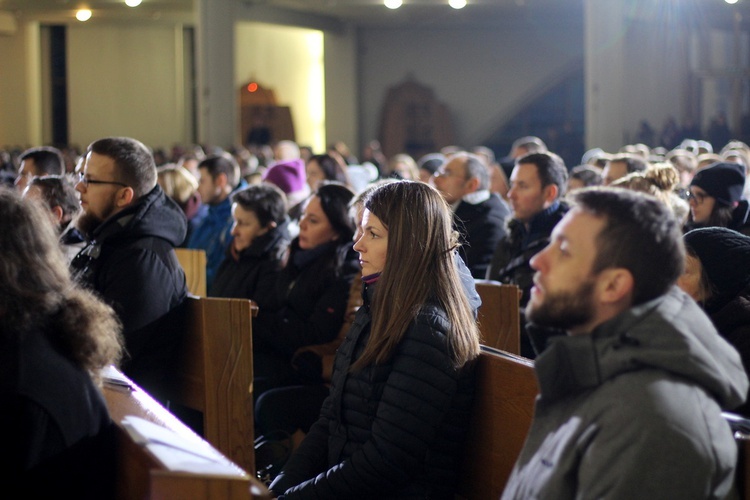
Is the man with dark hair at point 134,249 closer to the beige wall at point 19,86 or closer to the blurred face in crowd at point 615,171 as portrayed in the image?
the blurred face in crowd at point 615,171

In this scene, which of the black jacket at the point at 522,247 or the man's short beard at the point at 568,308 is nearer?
the man's short beard at the point at 568,308

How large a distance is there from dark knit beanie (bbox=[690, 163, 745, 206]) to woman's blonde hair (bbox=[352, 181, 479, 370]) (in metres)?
2.75

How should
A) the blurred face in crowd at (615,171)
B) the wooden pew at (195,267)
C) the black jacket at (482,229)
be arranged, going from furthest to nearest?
the blurred face in crowd at (615,171)
the black jacket at (482,229)
the wooden pew at (195,267)

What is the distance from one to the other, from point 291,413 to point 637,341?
2706mm

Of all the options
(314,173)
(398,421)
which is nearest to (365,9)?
(314,173)

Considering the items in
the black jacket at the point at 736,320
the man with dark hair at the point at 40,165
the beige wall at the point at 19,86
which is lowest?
the black jacket at the point at 736,320

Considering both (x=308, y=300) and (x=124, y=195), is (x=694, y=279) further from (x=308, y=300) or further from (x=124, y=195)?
(x=124, y=195)

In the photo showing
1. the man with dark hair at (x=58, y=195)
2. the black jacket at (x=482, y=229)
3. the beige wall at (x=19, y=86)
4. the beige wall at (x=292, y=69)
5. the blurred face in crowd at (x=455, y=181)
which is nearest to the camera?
the man with dark hair at (x=58, y=195)

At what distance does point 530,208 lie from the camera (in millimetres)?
5312

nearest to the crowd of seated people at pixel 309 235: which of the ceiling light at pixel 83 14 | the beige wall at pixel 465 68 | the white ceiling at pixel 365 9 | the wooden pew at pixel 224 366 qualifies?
the wooden pew at pixel 224 366

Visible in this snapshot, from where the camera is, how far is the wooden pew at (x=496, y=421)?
2557 mm

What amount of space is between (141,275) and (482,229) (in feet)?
9.27

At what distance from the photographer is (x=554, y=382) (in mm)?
1856

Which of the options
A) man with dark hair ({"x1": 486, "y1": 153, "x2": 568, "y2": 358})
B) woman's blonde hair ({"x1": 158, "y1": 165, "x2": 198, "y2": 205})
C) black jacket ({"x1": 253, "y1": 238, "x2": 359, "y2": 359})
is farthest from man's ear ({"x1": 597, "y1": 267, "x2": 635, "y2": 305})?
woman's blonde hair ({"x1": 158, "y1": 165, "x2": 198, "y2": 205})
